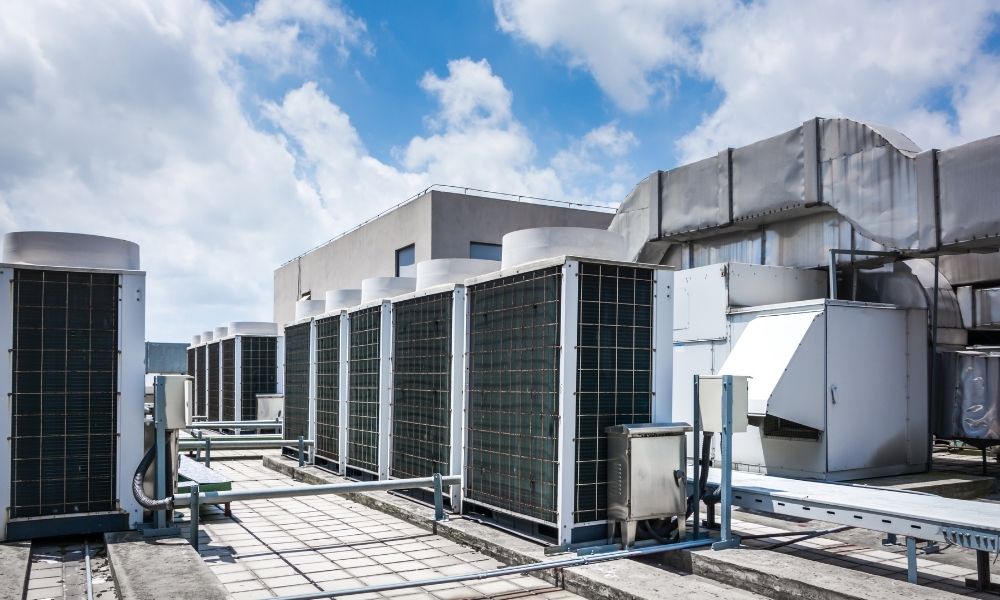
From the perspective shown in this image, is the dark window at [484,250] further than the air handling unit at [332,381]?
Yes

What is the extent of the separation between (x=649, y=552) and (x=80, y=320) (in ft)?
20.1

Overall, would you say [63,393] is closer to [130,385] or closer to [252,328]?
[130,385]

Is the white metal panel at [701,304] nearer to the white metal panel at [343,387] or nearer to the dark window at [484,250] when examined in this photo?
the white metal panel at [343,387]

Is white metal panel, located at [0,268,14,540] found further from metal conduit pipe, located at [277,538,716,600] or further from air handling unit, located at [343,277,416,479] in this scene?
air handling unit, located at [343,277,416,479]

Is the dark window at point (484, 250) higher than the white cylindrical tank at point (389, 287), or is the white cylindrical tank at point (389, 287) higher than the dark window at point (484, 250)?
the dark window at point (484, 250)

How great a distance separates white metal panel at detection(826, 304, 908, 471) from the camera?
11578 millimetres

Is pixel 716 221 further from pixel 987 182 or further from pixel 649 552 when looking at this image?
pixel 649 552

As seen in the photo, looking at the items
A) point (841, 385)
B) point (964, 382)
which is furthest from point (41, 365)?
point (964, 382)

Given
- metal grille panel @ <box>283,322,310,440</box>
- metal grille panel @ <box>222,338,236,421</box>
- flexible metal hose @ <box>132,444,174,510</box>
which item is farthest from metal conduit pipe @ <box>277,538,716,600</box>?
metal grille panel @ <box>222,338,236,421</box>

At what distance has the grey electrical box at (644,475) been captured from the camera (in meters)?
7.50

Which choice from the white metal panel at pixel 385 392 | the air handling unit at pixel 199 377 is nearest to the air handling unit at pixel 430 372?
the white metal panel at pixel 385 392

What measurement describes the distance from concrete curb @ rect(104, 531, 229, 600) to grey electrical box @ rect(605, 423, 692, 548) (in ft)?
11.8

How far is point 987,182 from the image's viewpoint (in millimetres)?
10469

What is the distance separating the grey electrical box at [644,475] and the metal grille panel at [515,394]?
576mm
